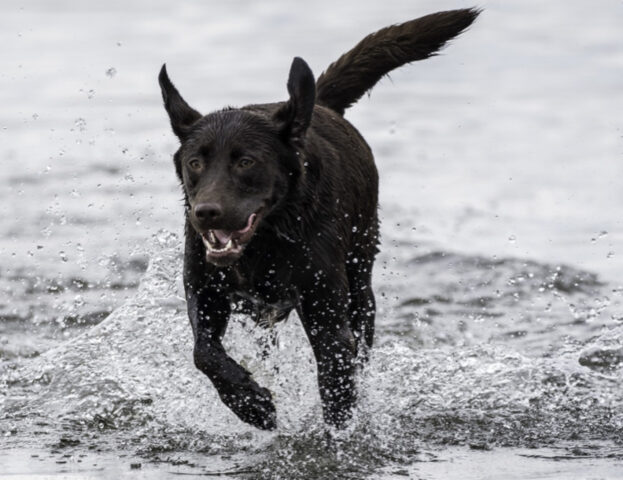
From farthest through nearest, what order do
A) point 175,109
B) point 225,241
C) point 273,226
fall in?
point 175,109 → point 273,226 → point 225,241

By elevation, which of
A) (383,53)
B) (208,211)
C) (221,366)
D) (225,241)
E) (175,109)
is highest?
(383,53)

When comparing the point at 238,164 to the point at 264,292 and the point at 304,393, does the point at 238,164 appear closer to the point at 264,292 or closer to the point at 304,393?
the point at 264,292

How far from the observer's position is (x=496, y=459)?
6348 millimetres

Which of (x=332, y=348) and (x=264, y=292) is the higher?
(x=264, y=292)

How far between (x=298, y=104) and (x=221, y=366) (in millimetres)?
1222

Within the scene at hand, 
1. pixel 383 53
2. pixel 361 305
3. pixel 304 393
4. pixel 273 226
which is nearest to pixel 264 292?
pixel 273 226

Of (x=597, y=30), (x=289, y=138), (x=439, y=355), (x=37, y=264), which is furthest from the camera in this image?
(x=597, y=30)

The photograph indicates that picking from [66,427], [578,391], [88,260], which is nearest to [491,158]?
[88,260]

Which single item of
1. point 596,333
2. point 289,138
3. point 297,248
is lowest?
point 596,333

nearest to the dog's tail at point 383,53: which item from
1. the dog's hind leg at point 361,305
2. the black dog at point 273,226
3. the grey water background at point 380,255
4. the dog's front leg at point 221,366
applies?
the grey water background at point 380,255

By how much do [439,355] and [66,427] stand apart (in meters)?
2.46

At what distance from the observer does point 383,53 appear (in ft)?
25.1

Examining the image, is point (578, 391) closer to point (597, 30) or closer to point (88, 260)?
point (88, 260)

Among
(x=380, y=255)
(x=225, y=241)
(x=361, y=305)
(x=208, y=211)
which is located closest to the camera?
(x=208, y=211)
